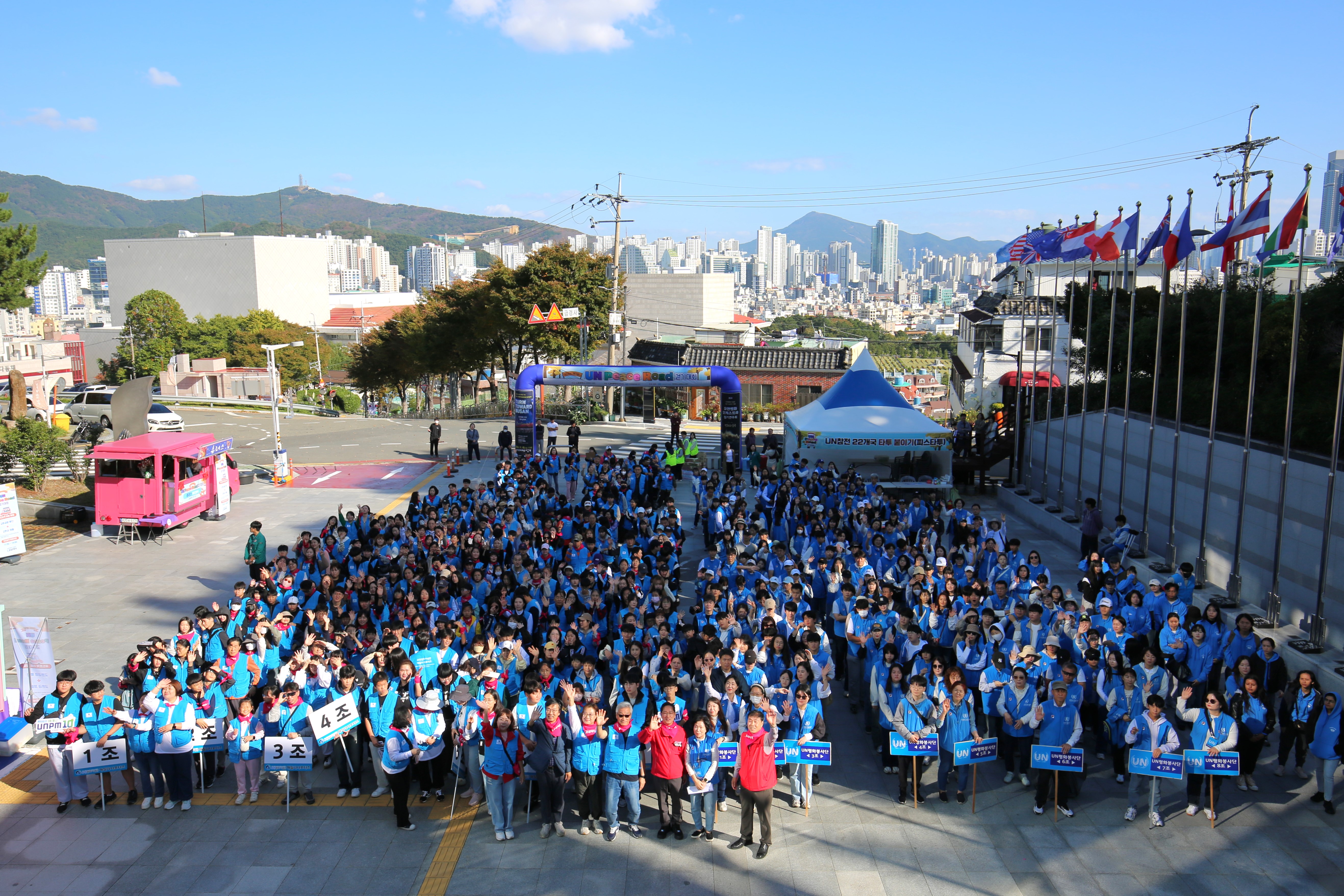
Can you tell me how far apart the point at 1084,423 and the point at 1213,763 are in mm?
12246

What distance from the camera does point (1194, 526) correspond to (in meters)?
15.6

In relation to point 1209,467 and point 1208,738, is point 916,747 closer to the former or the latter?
point 1208,738

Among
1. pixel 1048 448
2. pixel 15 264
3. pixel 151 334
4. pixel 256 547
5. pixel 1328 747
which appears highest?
pixel 15 264

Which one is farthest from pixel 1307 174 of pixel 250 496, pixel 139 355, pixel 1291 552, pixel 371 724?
pixel 139 355

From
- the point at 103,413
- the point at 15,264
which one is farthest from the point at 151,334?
the point at 15,264

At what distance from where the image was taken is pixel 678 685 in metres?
9.09

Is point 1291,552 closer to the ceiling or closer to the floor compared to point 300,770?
closer to the ceiling

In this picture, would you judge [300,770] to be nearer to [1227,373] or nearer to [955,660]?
[955,660]

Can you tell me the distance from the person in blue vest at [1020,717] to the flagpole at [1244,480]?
6.51 meters

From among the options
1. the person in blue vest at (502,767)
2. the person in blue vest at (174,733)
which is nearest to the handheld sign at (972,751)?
the person in blue vest at (502,767)

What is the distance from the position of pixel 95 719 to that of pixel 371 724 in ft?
8.68

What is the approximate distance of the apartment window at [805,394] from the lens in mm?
39156

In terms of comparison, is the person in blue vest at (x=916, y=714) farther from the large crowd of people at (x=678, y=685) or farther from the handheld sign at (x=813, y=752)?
the handheld sign at (x=813, y=752)

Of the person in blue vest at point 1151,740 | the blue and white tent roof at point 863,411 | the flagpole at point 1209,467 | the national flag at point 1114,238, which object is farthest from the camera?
the blue and white tent roof at point 863,411
